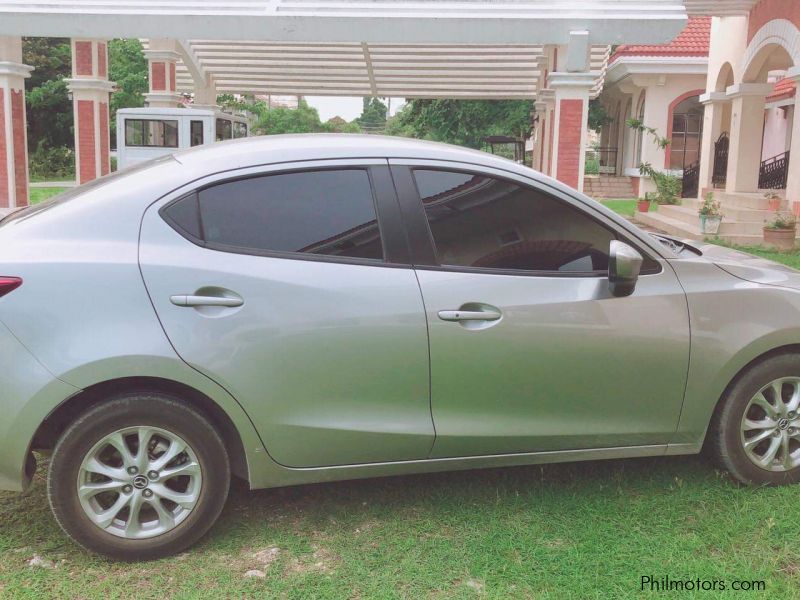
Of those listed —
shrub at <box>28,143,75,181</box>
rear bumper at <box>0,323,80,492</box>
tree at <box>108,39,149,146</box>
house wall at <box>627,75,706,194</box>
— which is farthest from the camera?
tree at <box>108,39,149,146</box>

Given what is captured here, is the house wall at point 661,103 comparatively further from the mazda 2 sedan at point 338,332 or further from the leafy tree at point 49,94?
the leafy tree at point 49,94

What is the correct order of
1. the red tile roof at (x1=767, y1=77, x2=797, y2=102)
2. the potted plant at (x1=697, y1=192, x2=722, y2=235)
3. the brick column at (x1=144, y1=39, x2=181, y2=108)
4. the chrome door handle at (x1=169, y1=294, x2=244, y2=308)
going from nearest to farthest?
the chrome door handle at (x1=169, y1=294, x2=244, y2=308)
the potted plant at (x1=697, y1=192, x2=722, y2=235)
the brick column at (x1=144, y1=39, x2=181, y2=108)
the red tile roof at (x1=767, y1=77, x2=797, y2=102)

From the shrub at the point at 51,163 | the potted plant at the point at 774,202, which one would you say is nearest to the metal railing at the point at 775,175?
the potted plant at the point at 774,202

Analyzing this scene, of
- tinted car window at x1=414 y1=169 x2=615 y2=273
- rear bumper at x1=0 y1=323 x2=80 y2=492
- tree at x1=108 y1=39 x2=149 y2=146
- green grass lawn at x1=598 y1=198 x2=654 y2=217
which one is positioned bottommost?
green grass lawn at x1=598 y1=198 x2=654 y2=217

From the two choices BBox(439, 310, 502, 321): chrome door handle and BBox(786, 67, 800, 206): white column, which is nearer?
BBox(439, 310, 502, 321): chrome door handle

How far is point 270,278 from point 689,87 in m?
27.9

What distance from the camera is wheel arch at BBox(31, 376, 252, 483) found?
10.0 feet

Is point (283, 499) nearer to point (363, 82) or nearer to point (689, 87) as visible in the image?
point (363, 82)

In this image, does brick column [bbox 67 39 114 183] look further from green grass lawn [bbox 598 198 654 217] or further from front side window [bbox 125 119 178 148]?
green grass lawn [bbox 598 198 654 217]

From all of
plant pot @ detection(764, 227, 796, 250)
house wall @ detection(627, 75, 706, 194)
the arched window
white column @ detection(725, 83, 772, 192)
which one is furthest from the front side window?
the arched window

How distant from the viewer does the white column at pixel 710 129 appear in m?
19.1

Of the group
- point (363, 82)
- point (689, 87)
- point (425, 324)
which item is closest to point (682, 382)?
point (425, 324)

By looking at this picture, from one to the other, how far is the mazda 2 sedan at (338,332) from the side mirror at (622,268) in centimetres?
Answer: 1

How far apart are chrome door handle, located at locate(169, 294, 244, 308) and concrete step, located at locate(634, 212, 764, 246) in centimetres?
1249
